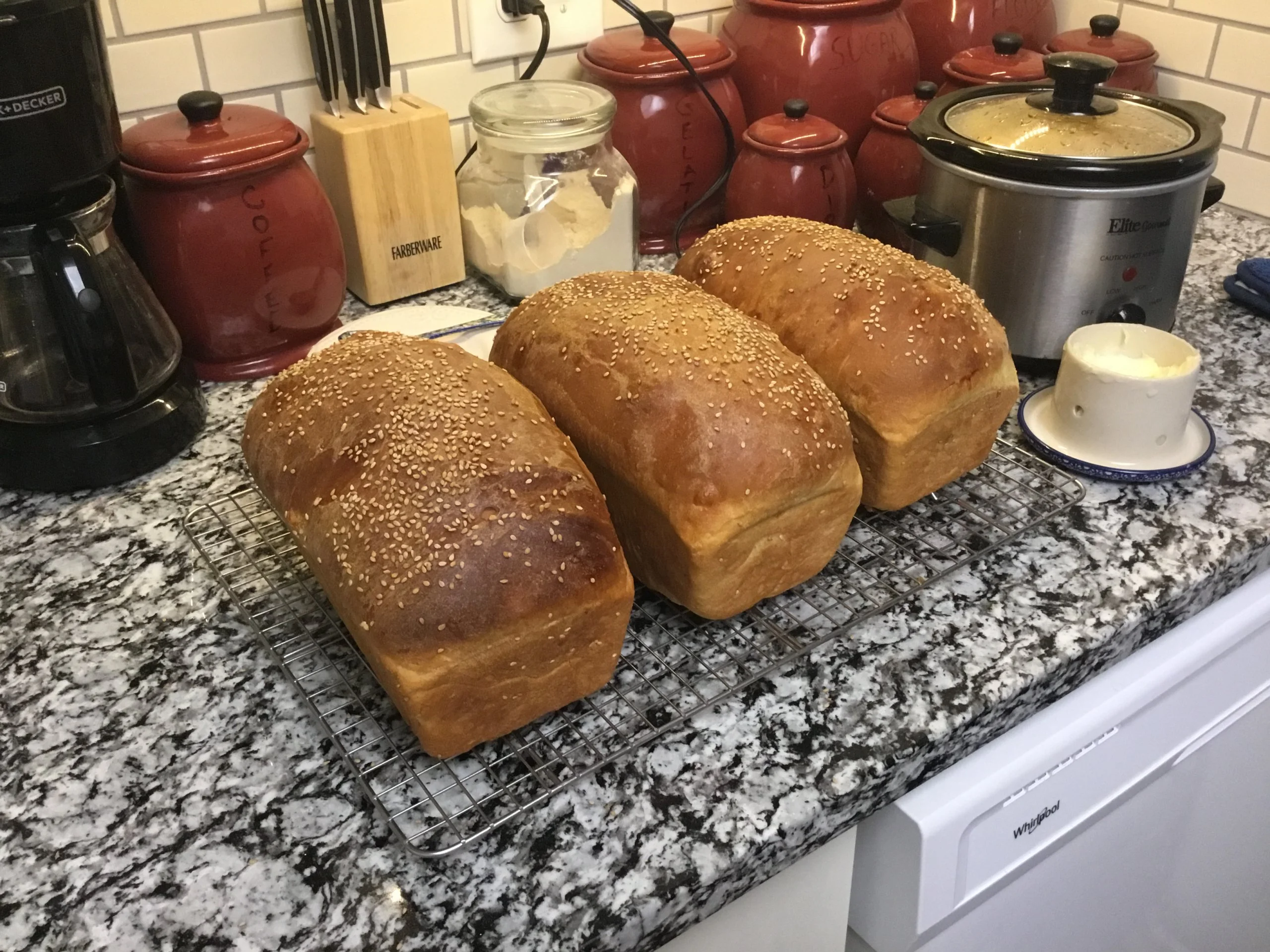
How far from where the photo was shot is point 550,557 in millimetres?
673

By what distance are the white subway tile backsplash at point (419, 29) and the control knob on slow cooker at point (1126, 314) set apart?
86cm

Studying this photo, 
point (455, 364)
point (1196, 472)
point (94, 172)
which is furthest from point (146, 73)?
point (1196, 472)

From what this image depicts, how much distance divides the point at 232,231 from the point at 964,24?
1095 millimetres

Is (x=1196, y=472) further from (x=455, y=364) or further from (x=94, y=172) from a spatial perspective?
(x=94, y=172)

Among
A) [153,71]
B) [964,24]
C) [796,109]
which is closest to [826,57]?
[796,109]

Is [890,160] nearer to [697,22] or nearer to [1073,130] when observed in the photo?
[1073,130]

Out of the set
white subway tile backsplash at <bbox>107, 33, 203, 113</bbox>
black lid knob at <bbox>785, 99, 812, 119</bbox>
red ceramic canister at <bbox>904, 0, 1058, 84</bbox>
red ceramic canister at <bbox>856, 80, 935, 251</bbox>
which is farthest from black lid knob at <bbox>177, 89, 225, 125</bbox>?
red ceramic canister at <bbox>904, 0, 1058, 84</bbox>

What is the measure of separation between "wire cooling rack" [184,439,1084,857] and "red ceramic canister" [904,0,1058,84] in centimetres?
82

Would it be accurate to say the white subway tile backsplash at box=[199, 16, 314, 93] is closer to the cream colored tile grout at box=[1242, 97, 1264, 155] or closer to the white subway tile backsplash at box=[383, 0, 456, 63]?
the white subway tile backsplash at box=[383, 0, 456, 63]

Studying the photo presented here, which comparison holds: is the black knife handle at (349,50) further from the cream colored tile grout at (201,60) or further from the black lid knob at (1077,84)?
the black lid knob at (1077,84)

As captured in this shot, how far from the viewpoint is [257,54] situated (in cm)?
119

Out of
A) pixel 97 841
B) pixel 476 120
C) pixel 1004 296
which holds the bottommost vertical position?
pixel 97 841

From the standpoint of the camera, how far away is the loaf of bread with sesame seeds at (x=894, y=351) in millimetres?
858

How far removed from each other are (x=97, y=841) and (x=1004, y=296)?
0.95 m
